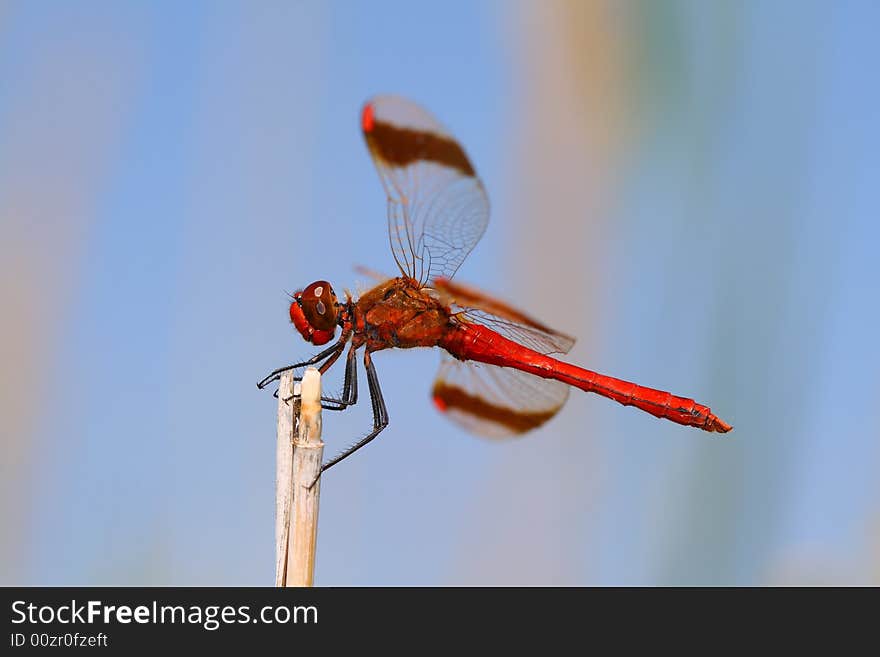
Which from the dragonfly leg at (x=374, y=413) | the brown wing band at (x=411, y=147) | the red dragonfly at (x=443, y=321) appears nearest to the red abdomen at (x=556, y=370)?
the red dragonfly at (x=443, y=321)

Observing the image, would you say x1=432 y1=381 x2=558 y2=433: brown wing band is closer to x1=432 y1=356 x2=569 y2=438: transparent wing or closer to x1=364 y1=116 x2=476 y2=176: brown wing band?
x1=432 y1=356 x2=569 y2=438: transparent wing

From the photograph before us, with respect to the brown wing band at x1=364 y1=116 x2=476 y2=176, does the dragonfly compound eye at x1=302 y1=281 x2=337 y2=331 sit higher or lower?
lower

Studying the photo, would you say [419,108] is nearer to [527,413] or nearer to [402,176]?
[402,176]

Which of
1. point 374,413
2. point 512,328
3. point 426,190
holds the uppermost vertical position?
point 426,190

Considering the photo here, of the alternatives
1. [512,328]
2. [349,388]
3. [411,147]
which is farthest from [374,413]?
[411,147]

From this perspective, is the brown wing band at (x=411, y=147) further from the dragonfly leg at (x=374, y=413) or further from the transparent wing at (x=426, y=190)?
the dragonfly leg at (x=374, y=413)

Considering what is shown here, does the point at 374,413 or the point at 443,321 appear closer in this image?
the point at 374,413

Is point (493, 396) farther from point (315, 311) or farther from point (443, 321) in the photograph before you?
point (315, 311)

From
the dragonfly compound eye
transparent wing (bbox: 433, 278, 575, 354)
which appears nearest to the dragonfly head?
the dragonfly compound eye
